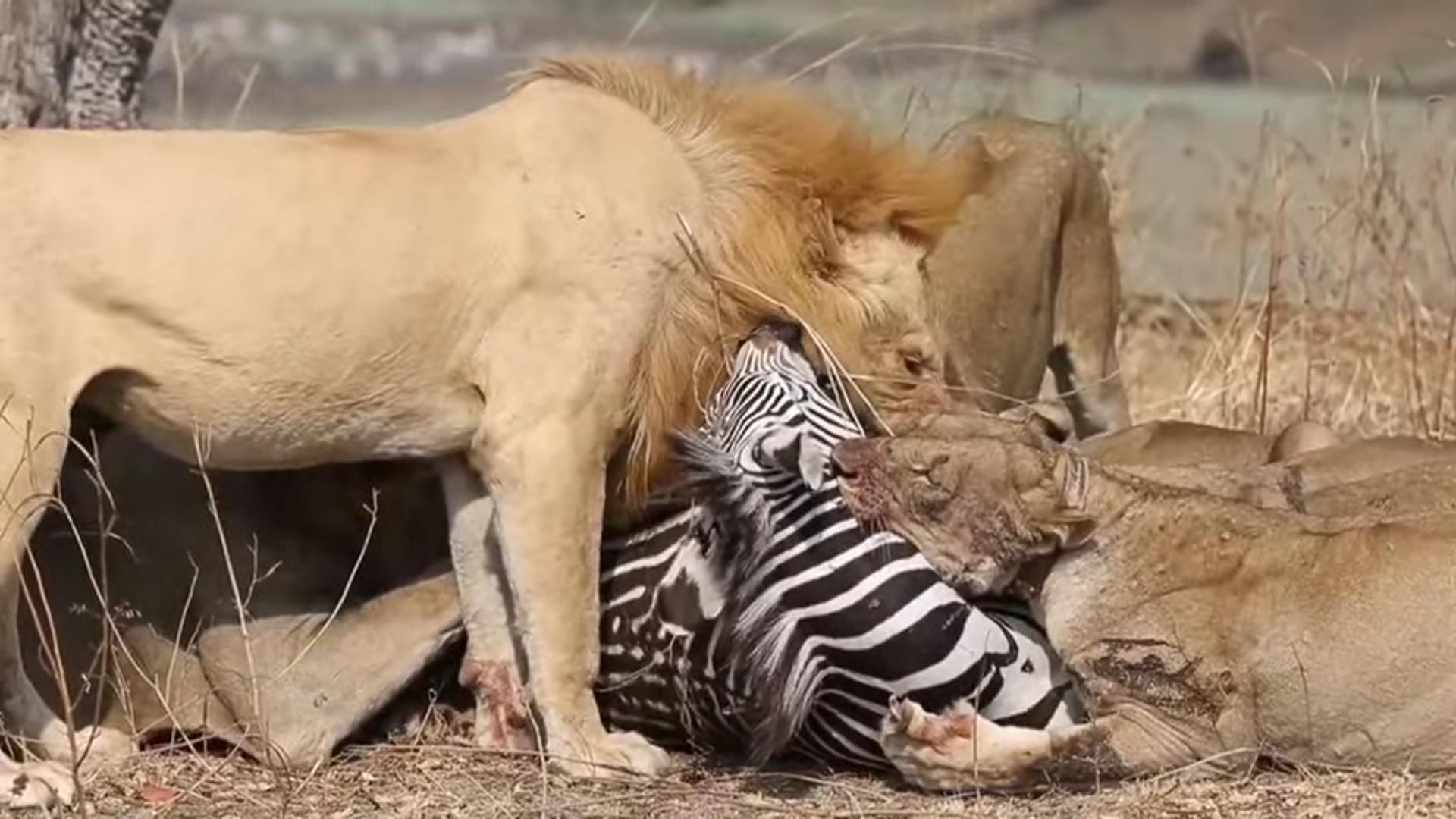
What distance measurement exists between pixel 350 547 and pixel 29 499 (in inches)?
31.9

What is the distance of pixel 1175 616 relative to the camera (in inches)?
169

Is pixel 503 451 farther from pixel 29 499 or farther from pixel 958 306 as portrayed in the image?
pixel 958 306

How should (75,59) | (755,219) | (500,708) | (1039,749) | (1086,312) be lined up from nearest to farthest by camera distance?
(1039,749) < (500,708) < (755,219) < (1086,312) < (75,59)

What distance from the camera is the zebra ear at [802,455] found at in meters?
4.39

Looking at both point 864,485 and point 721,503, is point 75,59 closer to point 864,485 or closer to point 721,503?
point 721,503

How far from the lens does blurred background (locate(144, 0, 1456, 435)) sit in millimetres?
8125

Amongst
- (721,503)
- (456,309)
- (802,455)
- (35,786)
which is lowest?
(35,786)

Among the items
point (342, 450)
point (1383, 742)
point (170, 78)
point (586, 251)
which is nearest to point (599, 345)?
point (586, 251)

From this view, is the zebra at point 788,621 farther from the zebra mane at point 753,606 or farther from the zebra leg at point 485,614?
the zebra leg at point 485,614

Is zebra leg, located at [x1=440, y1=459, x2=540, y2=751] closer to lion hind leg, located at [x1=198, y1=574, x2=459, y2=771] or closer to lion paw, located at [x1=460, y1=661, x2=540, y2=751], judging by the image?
lion paw, located at [x1=460, y1=661, x2=540, y2=751]

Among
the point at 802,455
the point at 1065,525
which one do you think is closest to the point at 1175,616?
the point at 1065,525

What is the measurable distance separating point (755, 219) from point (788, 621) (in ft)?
2.83

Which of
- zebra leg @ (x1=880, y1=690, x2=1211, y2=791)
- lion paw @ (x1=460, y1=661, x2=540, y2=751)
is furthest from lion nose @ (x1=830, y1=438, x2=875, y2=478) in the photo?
lion paw @ (x1=460, y1=661, x2=540, y2=751)

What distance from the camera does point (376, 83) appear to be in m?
9.27
